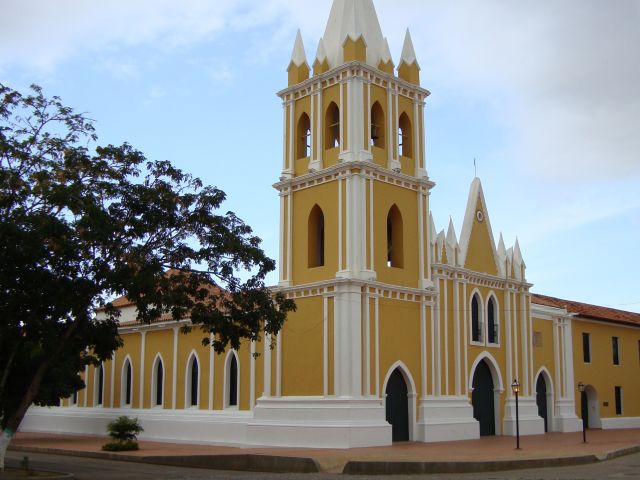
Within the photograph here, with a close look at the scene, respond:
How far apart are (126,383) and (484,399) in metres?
17.3

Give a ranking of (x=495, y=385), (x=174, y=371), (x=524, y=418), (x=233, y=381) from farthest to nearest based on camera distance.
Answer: (x=174, y=371) < (x=524, y=418) < (x=495, y=385) < (x=233, y=381)

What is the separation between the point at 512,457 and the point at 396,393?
23.8 feet

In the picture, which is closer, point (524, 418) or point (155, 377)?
point (524, 418)

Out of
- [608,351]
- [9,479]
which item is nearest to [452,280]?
[608,351]

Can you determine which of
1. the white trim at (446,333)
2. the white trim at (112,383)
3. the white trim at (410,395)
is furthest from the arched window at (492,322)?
the white trim at (112,383)

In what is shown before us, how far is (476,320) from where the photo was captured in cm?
3241

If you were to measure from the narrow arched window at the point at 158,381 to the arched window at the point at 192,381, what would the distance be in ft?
8.17

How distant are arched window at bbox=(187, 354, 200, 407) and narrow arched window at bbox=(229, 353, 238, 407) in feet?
8.00

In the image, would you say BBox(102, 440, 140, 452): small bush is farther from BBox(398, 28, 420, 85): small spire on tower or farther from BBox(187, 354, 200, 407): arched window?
BBox(398, 28, 420, 85): small spire on tower

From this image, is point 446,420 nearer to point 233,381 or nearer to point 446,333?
point 446,333

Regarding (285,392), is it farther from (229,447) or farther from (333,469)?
(333,469)

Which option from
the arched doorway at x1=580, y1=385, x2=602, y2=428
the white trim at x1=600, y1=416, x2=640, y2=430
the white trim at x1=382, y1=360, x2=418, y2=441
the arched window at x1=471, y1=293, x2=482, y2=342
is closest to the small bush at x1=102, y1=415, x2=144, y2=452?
the white trim at x1=382, y1=360, x2=418, y2=441

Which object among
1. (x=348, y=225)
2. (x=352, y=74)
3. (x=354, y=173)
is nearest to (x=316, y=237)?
(x=348, y=225)

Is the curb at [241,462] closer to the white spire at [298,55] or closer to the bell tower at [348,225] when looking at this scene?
the bell tower at [348,225]
